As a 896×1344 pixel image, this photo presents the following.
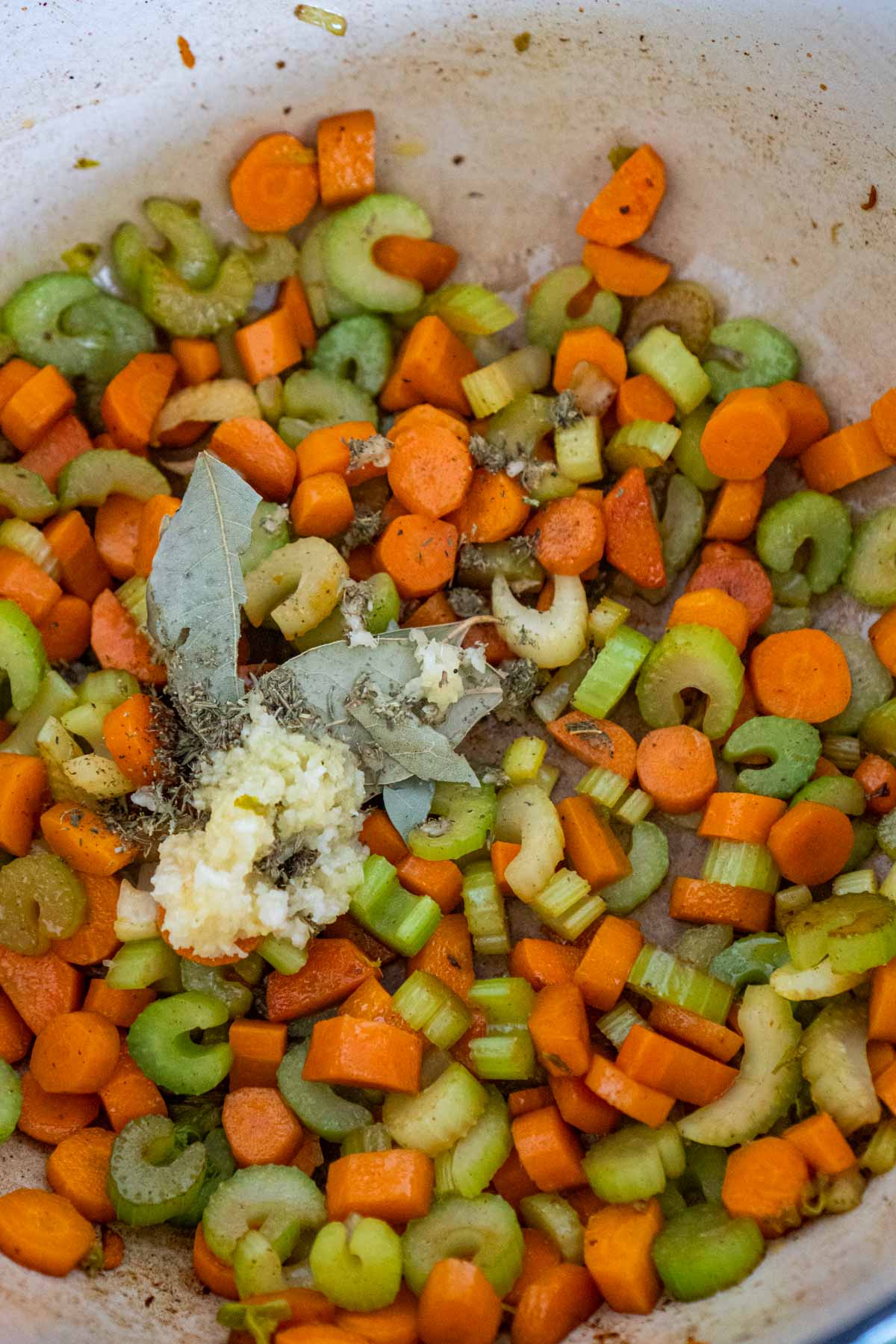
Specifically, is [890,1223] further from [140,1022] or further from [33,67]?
[33,67]

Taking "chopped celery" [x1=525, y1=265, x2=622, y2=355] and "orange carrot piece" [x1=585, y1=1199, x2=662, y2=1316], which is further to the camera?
"chopped celery" [x1=525, y1=265, x2=622, y2=355]

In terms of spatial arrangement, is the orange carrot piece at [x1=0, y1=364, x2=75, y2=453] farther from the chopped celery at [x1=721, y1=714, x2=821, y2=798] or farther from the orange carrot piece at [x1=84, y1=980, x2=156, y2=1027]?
the chopped celery at [x1=721, y1=714, x2=821, y2=798]

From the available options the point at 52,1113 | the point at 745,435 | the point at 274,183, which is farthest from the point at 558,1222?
the point at 274,183

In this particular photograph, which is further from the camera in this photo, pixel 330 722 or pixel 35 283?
pixel 35 283

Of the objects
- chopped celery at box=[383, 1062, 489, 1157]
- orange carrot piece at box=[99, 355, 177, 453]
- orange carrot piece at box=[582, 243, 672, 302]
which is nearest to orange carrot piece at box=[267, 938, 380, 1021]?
chopped celery at box=[383, 1062, 489, 1157]

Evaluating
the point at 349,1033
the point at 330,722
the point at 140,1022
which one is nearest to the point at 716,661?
the point at 330,722

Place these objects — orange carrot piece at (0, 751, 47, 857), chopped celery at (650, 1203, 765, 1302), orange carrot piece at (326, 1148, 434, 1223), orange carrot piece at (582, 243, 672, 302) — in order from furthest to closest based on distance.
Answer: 1. orange carrot piece at (582, 243, 672, 302)
2. orange carrot piece at (0, 751, 47, 857)
3. orange carrot piece at (326, 1148, 434, 1223)
4. chopped celery at (650, 1203, 765, 1302)
